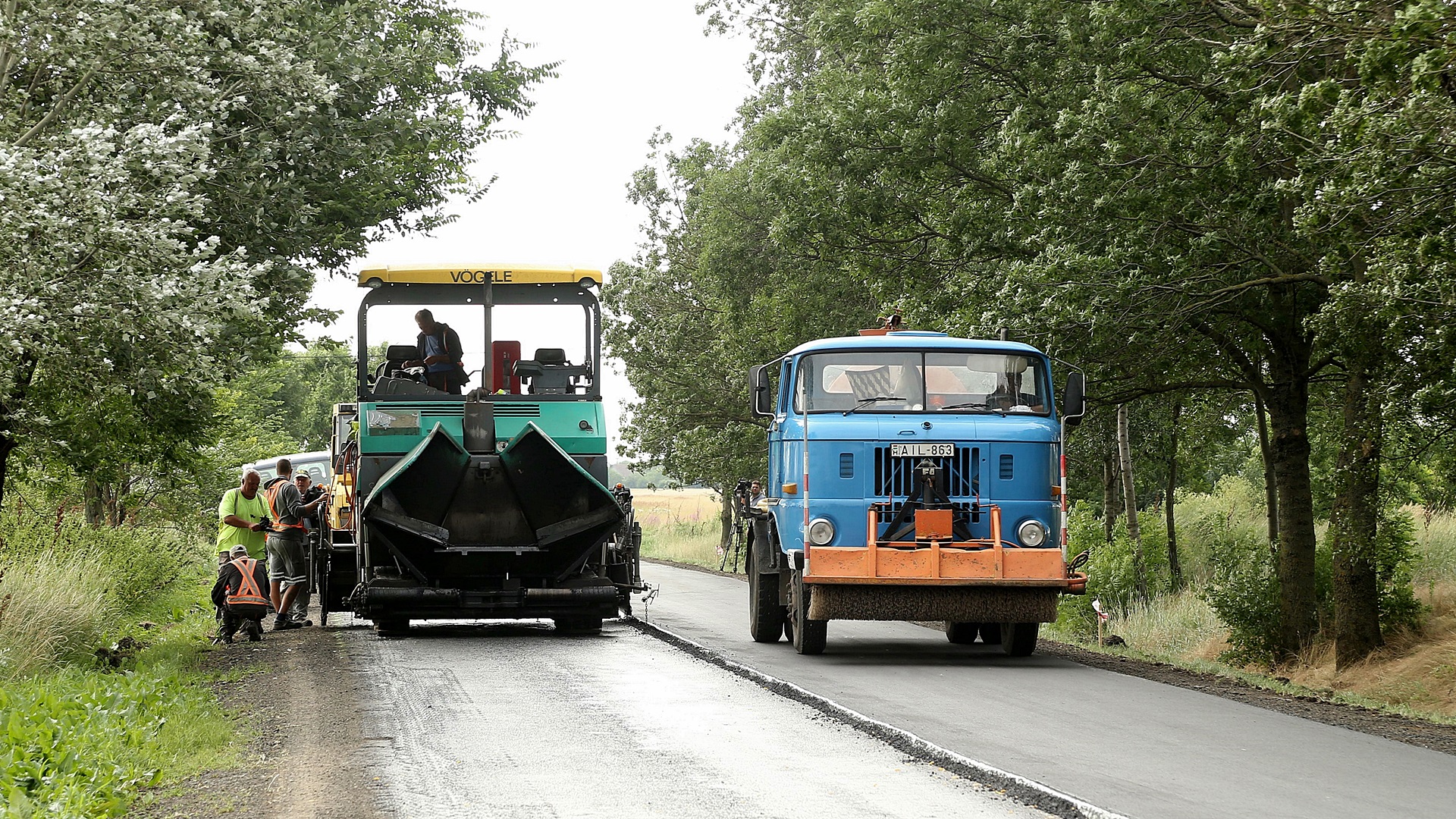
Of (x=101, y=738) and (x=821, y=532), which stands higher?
(x=821, y=532)

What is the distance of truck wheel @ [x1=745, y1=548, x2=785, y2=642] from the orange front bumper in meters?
1.98

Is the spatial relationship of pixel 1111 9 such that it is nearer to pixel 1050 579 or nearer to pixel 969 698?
pixel 1050 579

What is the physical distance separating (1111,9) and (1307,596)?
25.5 feet

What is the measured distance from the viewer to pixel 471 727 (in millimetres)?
9453

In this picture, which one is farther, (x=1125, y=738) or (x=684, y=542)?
(x=684, y=542)

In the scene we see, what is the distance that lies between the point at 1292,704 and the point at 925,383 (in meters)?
4.26

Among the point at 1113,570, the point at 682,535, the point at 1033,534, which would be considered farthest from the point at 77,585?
the point at 682,535

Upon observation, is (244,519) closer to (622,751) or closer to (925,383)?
(925,383)

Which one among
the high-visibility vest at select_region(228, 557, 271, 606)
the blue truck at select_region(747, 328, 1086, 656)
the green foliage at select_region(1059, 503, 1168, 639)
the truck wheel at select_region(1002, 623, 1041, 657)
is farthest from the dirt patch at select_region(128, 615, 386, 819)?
the green foliage at select_region(1059, 503, 1168, 639)

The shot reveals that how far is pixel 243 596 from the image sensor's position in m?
15.2

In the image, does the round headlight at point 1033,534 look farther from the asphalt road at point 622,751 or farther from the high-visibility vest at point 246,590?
the high-visibility vest at point 246,590

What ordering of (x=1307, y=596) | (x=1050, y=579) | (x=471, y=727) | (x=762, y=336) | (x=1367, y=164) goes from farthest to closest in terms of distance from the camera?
1. (x=762, y=336)
2. (x=1307, y=596)
3. (x=1050, y=579)
4. (x=1367, y=164)
5. (x=471, y=727)

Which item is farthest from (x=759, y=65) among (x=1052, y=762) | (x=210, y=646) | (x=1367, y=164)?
(x=1052, y=762)

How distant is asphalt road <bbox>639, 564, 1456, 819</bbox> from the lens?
292 inches
